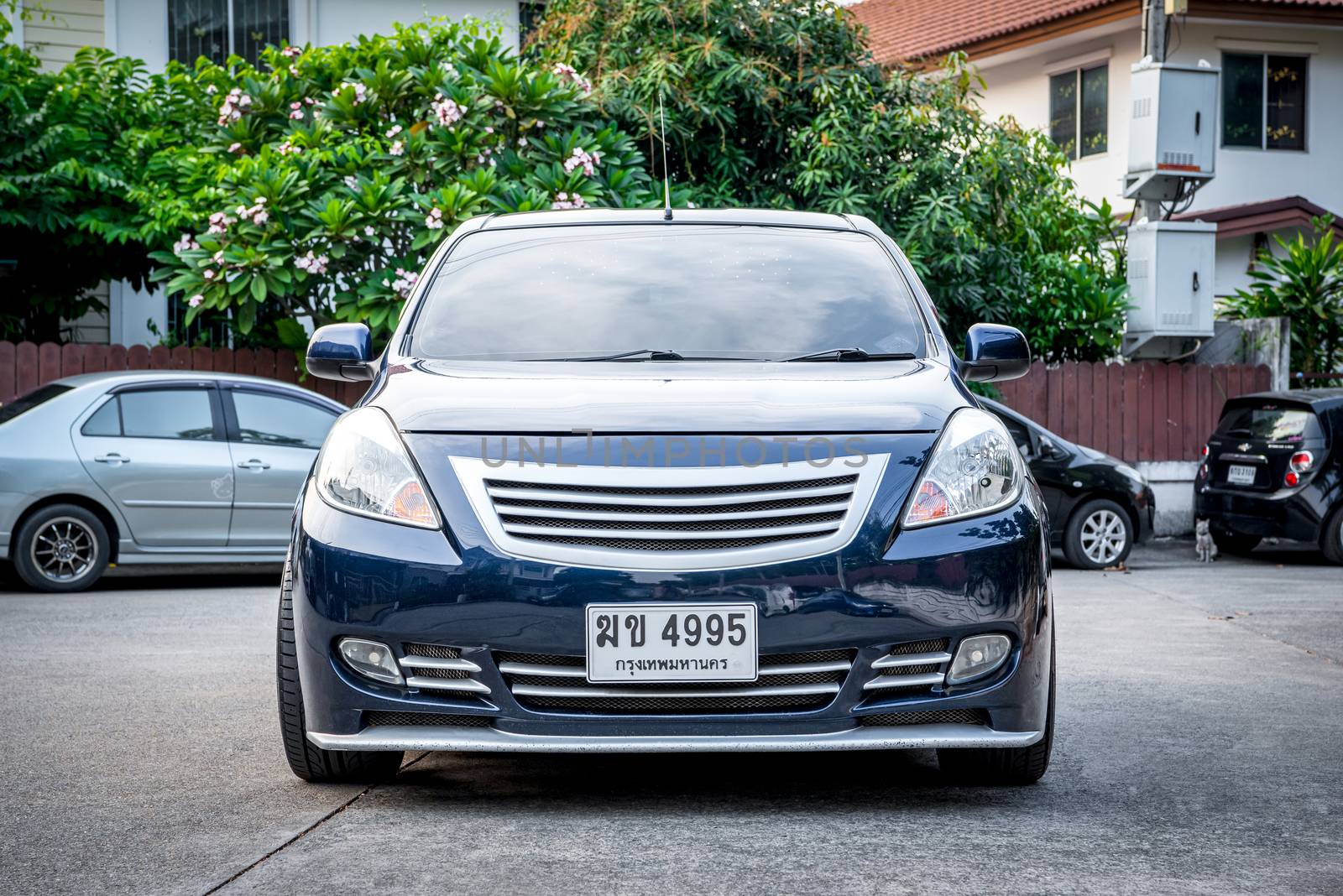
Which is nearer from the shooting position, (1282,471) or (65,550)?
(65,550)

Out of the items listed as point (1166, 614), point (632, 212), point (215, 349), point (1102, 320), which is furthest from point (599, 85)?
point (632, 212)

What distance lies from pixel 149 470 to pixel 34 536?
0.84 m

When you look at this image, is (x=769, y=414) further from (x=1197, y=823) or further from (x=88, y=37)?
(x=88, y=37)

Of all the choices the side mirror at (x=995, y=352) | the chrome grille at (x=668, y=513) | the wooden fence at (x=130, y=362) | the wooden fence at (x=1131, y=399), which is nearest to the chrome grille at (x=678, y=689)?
the chrome grille at (x=668, y=513)

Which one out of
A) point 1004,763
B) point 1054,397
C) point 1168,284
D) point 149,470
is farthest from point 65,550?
point 1168,284

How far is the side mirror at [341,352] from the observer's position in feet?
17.9

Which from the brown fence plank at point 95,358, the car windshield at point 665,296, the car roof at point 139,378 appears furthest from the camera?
the brown fence plank at point 95,358

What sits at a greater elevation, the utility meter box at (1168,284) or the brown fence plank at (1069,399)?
the utility meter box at (1168,284)

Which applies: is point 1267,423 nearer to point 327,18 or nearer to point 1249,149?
point 327,18

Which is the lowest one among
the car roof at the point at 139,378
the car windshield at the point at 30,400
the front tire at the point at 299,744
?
the front tire at the point at 299,744

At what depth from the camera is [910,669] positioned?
4285 millimetres

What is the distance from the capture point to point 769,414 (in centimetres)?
440

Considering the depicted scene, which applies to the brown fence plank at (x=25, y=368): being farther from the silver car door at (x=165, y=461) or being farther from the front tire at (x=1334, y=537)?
the front tire at (x=1334, y=537)

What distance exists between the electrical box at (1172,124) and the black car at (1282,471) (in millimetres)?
3006
